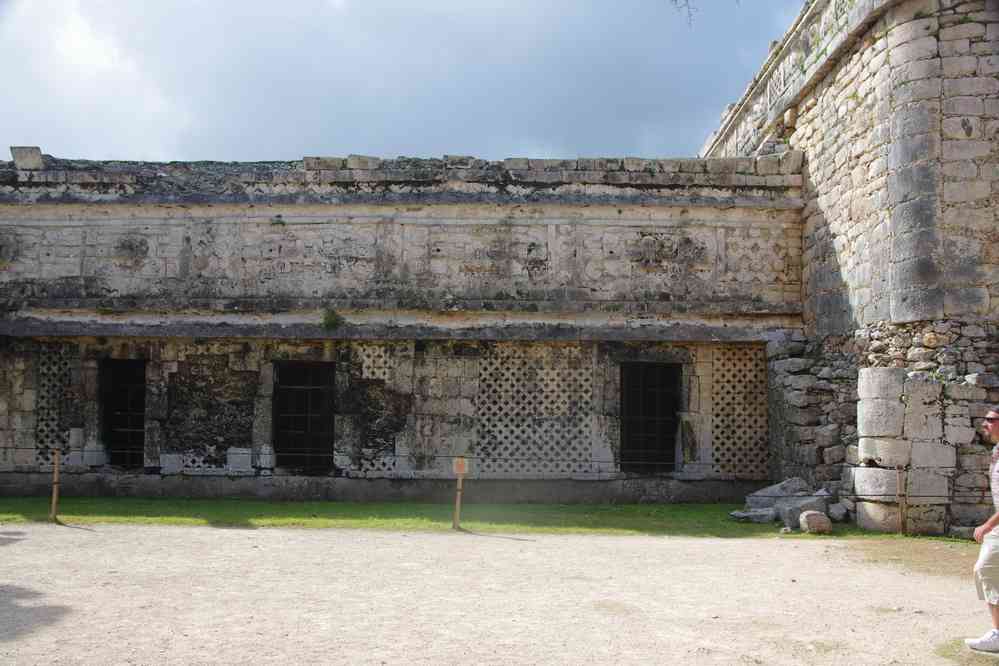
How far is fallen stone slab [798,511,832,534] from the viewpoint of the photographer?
9180 mm

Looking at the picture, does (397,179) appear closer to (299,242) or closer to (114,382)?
(299,242)

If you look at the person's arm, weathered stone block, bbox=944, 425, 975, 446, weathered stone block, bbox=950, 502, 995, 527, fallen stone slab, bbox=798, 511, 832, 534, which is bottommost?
fallen stone slab, bbox=798, 511, 832, 534

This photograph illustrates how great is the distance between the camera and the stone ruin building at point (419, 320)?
472 inches

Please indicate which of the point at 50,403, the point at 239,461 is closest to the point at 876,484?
the point at 239,461

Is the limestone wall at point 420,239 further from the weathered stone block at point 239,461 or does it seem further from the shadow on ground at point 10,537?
the shadow on ground at point 10,537

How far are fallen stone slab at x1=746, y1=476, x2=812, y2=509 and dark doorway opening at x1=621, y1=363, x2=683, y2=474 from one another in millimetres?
1803

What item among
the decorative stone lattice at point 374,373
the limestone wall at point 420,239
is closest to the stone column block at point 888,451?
the limestone wall at point 420,239

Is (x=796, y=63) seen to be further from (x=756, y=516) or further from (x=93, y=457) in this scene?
(x=93, y=457)

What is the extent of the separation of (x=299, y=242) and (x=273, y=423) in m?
2.56

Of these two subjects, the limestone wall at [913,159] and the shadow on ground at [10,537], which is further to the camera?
the limestone wall at [913,159]

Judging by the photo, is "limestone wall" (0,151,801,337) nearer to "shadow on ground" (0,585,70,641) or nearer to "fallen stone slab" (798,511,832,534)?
"fallen stone slab" (798,511,832,534)

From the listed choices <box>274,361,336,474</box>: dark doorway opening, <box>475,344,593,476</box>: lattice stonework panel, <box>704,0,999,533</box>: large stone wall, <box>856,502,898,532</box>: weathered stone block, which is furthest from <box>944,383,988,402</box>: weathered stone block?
<box>274,361,336,474</box>: dark doorway opening

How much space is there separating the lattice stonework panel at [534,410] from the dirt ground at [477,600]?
3155mm

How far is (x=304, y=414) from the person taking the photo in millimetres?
12430
